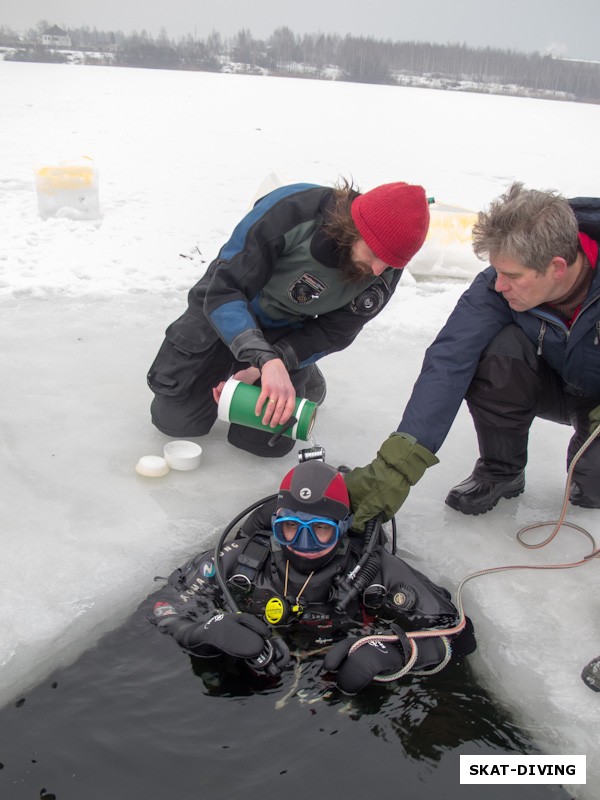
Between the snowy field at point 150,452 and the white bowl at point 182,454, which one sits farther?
the white bowl at point 182,454

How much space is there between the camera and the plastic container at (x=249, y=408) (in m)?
2.69

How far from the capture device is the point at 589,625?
2486 mm

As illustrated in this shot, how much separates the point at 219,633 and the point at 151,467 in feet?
3.54

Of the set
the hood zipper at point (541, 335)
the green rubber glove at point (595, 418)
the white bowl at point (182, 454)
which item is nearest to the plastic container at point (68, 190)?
the white bowl at point (182, 454)

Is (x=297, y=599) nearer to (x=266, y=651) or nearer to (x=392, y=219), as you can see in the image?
(x=266, y=651)

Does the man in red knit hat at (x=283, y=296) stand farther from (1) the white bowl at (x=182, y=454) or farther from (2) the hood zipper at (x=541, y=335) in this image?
(2) the hood zipper at (x=541, y=335)

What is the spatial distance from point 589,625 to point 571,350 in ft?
3.09

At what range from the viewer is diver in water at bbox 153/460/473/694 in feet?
7.67

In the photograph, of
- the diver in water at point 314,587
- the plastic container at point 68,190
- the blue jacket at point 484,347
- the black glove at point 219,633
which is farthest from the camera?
the plastic container at point 68,190

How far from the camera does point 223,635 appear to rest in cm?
213

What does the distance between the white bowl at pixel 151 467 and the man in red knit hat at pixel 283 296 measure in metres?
0.29

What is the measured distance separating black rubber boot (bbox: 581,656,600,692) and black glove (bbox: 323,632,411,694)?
549 mm

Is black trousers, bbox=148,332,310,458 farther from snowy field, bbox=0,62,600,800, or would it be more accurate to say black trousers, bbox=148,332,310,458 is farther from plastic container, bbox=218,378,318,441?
plastic container, bbox=218,378,318,441

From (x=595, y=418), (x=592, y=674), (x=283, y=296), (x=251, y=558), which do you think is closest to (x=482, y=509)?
(x=595, y=418)
